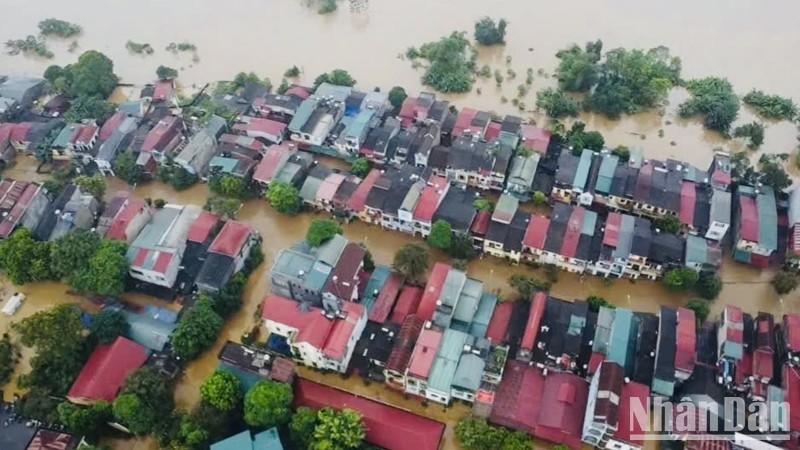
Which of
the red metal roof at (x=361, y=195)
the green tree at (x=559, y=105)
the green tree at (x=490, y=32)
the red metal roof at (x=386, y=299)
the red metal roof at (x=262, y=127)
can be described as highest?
the green tree at (x=490, y=32)

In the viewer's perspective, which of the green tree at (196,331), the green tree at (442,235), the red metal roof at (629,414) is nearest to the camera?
the red metal roof at (629,414)

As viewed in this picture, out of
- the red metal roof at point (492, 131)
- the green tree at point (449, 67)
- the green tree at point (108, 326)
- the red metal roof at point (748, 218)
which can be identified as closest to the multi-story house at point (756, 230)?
the red metal roof at point (748, 218)

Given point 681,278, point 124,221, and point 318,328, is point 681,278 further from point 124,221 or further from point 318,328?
point 124,221

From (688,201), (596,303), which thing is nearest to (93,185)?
(596,303)

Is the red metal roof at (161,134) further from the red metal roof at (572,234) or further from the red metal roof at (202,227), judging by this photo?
the red metal roof at (572,234)

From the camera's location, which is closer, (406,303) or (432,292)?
(432,292)

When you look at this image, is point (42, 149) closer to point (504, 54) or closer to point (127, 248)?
point (127, 248)

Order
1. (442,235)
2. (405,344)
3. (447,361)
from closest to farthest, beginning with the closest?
(447,361)
(405,344)
(442,235)

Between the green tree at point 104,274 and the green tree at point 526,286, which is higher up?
the green tree at point 526,286
